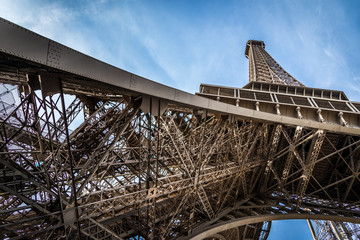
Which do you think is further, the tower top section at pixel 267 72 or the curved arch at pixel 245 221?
the tower top section at pixel 267 72

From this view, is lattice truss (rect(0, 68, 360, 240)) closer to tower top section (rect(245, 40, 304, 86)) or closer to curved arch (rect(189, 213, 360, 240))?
curved arch (rect(189, 213, 360, 240))

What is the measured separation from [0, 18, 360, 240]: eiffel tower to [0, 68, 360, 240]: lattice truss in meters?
0.06

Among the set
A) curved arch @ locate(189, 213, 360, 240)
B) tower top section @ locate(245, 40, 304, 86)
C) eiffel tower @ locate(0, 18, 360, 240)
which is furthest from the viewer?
tower top section @ locate(245, 40, 304, 86)

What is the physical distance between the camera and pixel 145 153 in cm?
1048

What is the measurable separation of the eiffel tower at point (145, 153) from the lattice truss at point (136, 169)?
0.06 m

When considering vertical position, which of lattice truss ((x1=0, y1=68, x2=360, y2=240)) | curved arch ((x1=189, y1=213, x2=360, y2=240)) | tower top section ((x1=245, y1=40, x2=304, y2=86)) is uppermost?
tower top section ((x1=245, y1=40, x2=304, y2=86))

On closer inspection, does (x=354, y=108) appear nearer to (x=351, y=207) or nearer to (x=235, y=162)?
(x=351, y=207)

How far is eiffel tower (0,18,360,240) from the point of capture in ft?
13.6

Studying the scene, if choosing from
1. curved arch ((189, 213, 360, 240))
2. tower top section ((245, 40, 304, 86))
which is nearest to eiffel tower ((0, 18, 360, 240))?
curved arch ((189, 213, 360, 240))

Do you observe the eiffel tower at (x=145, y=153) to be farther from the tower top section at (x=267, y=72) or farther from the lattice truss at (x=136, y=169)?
the tower top section at (x=267, y=72)

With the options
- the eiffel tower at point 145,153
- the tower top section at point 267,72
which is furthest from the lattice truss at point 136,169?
the tower top section at point 267,72

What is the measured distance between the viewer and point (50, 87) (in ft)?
12.6

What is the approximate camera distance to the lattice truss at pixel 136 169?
194 inches

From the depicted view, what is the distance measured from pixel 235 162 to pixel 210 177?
204 cm
